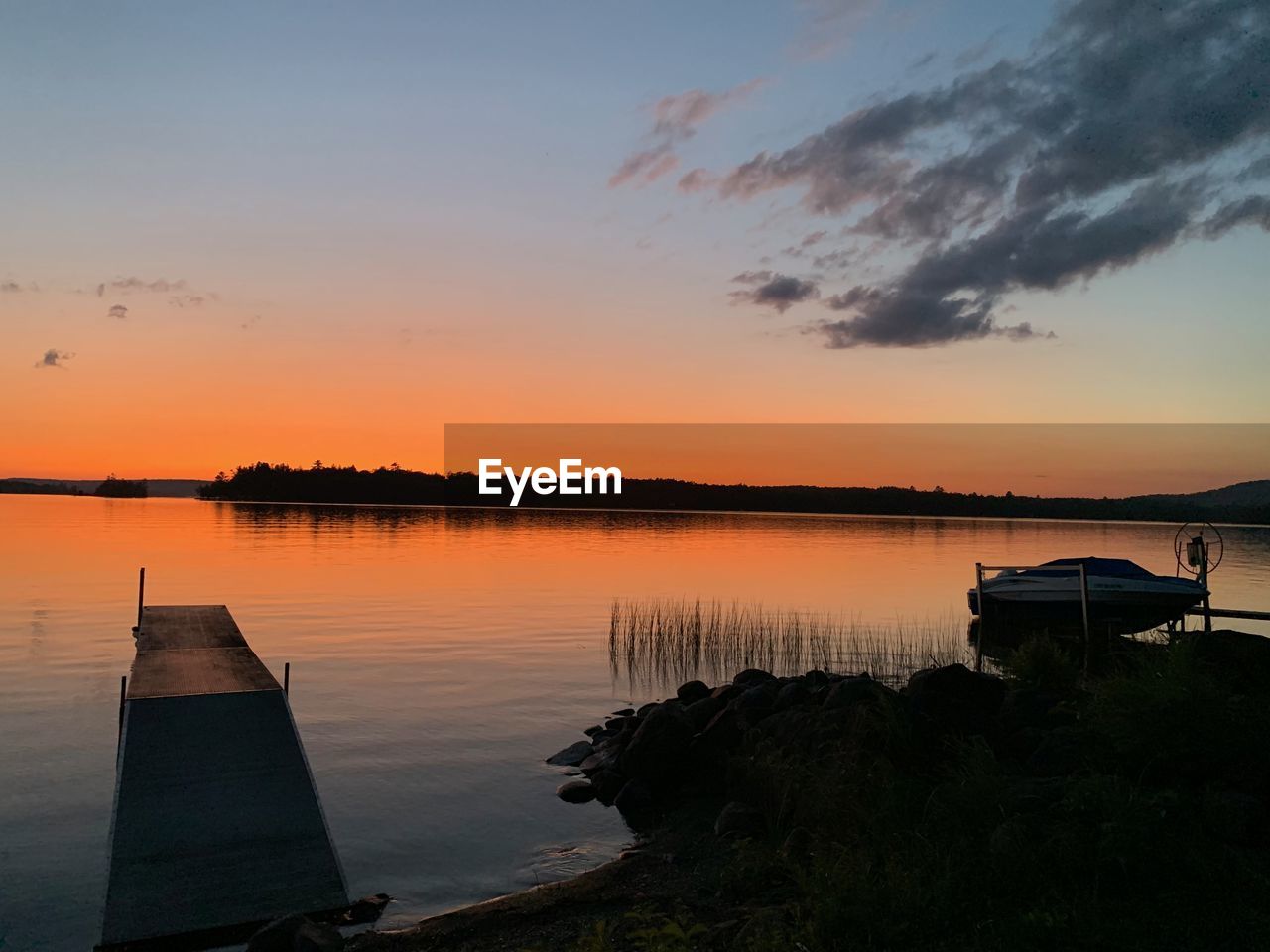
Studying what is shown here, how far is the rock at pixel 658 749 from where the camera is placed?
16.1 meters

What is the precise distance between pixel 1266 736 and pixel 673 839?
7549mm

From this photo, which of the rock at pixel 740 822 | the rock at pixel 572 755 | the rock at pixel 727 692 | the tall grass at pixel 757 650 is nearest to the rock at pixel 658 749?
the rock at pixel 572 755

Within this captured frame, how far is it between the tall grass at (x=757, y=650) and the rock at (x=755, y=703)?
7.41m

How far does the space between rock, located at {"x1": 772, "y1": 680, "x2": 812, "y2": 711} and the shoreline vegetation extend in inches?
34.4

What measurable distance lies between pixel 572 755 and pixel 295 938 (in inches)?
376

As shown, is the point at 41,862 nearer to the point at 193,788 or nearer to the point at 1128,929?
the point at 193,788

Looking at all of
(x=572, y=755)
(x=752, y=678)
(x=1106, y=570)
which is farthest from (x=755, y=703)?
A: (x=1106, y=570)

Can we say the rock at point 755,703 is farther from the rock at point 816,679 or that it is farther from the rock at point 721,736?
the rock at point 816,679

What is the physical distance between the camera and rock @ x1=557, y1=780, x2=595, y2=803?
16078 mm

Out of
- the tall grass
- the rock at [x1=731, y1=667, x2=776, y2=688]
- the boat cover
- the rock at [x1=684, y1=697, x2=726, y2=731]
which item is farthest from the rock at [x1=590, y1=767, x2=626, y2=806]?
the boat cover

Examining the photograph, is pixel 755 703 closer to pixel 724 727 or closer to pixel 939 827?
pixel 724 727

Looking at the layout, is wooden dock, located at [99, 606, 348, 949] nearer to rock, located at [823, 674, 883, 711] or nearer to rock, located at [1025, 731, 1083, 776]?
rock, located at [823, 674, 883, 711]

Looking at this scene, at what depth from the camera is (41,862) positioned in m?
12.5

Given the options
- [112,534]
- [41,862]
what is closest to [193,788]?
[41,862]
